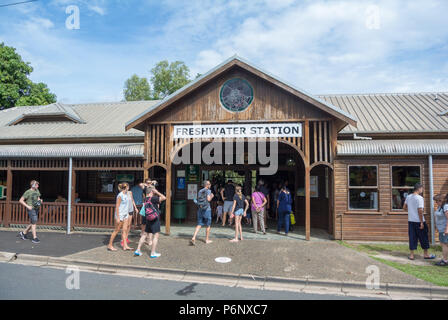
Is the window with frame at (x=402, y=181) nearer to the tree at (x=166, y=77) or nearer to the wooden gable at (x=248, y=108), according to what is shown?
the wooden gable at (x=248, y=108)

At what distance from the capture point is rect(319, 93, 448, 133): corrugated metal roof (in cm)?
1115

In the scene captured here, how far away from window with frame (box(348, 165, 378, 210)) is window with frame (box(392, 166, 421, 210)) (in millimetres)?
552

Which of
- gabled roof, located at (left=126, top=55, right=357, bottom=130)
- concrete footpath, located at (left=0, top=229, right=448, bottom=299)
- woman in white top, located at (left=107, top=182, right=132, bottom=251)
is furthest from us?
gabled roof, located at (left=126, top=55, right=357, bottom=130)

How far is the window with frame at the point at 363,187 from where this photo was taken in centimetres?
1006

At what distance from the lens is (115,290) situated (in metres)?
5.60

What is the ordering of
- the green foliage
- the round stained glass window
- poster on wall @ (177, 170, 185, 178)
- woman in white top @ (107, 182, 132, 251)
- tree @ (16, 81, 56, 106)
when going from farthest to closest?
tree @ (16, 81, 56, 106)
the green foliage
poster on wall @ (177, 170, 185, 178)
the round stained glass window
woman in white top @ (107, 182, 132, 251)

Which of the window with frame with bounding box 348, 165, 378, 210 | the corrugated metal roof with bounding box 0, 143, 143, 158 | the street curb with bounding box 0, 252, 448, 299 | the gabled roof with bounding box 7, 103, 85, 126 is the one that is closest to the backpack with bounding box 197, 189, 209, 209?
the street curb with bounding box 0, 252, 448, 299

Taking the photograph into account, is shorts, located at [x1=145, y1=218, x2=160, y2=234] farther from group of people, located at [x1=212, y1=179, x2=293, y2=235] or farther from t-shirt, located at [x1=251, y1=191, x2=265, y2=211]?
t-shirt, located at [x1=251, y1=191, x2=265, y2=211]

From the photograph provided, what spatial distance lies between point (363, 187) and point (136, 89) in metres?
34.1

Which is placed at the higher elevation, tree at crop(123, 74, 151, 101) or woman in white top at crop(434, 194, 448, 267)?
tree at crop(123, 74, 151, 101)

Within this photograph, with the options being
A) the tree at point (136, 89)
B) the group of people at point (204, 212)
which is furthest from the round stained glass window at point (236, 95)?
the tree at point (136, 89)

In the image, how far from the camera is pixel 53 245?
9.15m

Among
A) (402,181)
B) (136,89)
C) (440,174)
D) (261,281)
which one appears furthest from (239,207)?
(136,89)
